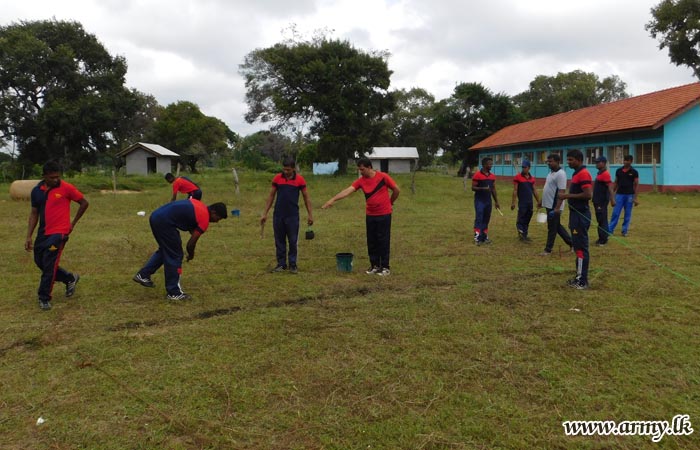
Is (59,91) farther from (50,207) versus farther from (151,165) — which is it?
(50,207)

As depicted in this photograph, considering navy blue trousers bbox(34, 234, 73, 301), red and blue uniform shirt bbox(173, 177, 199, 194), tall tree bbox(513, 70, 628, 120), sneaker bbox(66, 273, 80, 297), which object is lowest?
sneaker bbox(66, 273, 80, 297)

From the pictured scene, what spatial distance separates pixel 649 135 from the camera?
21594mm

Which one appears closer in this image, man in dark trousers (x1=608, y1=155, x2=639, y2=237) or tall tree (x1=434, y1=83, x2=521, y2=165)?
man in dark trousers (x1=608, y1=155, x2=639, y2=237)

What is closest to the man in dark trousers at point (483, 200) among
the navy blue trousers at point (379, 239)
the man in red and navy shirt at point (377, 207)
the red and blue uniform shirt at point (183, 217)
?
the man in red and navy shirt at point (377, 207)

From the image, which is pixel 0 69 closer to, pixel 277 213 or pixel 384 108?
pixel 384 108

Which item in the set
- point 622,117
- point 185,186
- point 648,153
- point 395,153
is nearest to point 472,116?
point 395,153

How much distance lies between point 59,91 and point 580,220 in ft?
134

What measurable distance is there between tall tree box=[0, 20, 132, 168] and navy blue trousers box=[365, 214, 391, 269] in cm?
3534

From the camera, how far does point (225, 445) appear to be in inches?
111

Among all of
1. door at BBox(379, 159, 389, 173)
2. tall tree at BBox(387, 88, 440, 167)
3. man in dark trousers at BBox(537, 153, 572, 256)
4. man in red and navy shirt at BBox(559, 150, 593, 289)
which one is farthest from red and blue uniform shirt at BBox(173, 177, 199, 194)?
tall tree at BBox(387, 88, 440, 167)

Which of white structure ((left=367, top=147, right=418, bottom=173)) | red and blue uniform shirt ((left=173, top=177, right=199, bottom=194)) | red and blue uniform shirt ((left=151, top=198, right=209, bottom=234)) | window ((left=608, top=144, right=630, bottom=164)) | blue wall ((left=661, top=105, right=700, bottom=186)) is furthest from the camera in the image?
white structure ((left=367, top=147, right=418, bottom=173))

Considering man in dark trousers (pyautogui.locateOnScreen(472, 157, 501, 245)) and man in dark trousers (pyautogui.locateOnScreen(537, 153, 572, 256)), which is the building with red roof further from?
man in dark trousers (pyautogui.locateOnScreen(537, 153, 572, 256))

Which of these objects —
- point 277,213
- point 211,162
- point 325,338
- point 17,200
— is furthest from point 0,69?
point 325,338

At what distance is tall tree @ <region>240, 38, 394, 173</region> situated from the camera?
32.4 m
